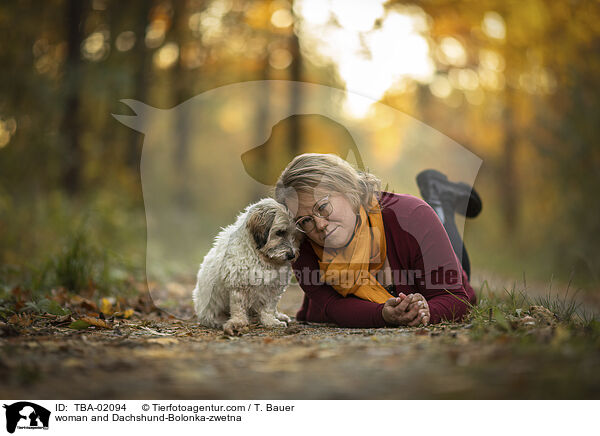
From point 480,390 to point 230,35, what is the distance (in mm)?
15260

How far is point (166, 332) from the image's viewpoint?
3.73 m

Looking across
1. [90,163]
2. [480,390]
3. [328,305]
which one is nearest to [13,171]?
[90,163]

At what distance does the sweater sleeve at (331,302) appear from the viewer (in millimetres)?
3713

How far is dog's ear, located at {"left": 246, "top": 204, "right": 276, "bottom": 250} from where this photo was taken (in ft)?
12.9

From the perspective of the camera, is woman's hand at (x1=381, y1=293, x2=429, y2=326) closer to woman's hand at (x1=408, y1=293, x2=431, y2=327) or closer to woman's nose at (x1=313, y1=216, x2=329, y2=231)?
woman's hand at (x1=408, y1=293, x2=431, y2=327)

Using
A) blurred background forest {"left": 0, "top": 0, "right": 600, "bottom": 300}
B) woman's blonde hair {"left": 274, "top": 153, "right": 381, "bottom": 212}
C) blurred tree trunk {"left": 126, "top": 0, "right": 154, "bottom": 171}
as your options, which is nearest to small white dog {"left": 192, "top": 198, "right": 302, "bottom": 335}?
woman's blonde hair {"left": 274, "top": 153, "right": 381, "bottom": 212}

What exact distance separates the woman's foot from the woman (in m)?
1.29

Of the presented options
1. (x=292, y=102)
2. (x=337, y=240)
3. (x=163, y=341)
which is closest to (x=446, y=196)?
(x=337, y=240)

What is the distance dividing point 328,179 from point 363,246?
0.63 meters

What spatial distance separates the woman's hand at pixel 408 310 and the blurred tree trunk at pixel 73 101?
9.16 metres

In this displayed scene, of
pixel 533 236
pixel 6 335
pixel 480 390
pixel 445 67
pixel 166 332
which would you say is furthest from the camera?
pixel 445 67

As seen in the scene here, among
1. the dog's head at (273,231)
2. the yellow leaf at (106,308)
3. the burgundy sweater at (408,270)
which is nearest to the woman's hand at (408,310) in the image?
the burgundy sweater at (408,270)

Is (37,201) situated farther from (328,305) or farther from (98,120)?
(98,120)
